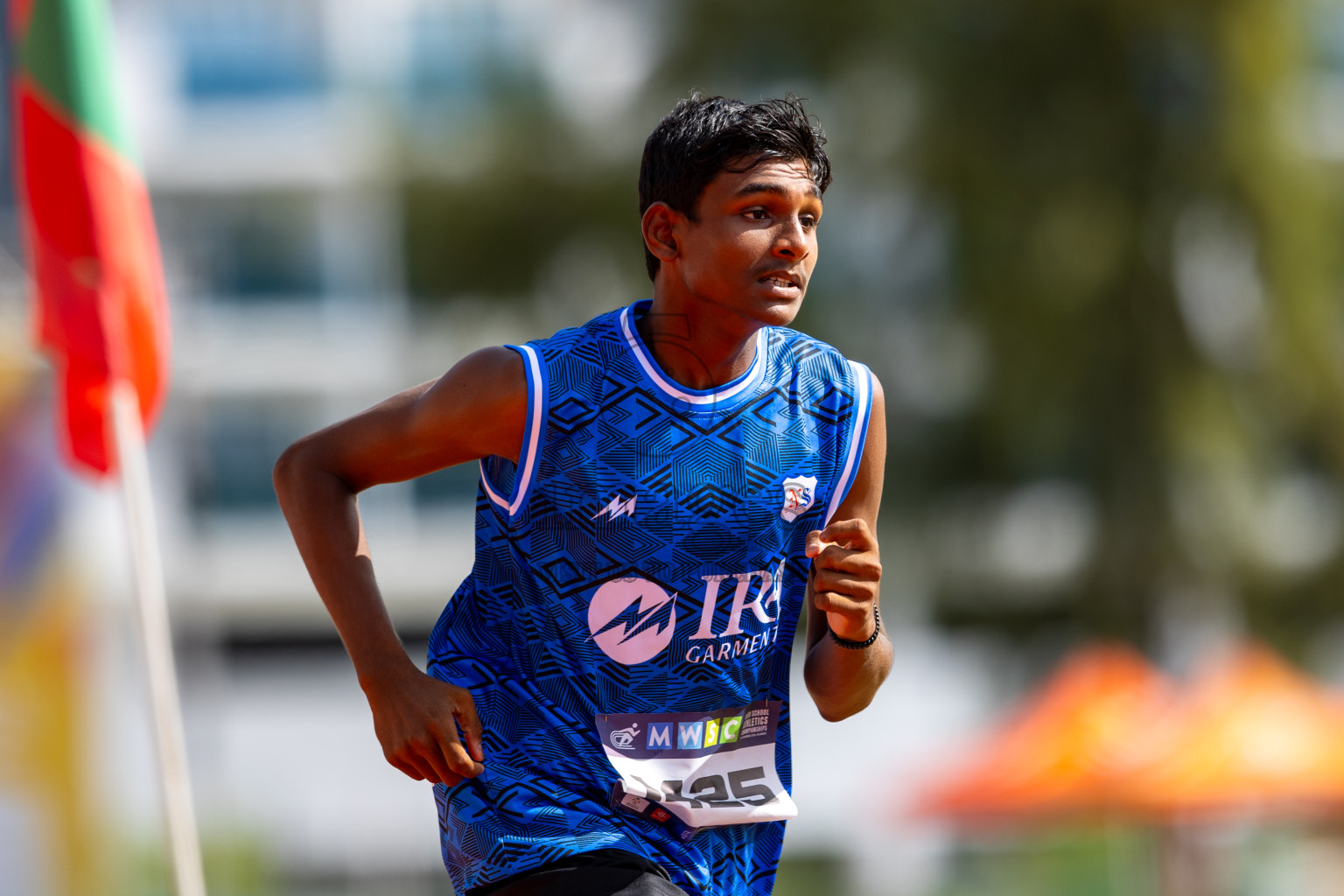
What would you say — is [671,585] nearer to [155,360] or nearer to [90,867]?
[155,360]

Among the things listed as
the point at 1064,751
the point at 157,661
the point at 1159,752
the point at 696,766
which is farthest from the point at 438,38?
the point at 696,766

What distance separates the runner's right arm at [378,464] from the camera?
9.10 ft

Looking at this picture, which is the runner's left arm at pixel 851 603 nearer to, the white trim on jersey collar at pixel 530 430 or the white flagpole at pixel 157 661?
the white trim on jersey collar at pixel 530 430

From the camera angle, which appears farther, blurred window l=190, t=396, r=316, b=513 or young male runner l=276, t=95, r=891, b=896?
blurred window l=190, t=396, r=316, b=513

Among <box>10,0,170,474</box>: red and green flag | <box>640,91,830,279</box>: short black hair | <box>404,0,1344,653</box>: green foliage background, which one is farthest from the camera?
<box>404,0,1344,653</box>: green foliage background

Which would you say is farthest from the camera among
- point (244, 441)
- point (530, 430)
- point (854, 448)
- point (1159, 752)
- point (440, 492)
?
point (440, 492)

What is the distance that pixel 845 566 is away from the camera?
268 cm

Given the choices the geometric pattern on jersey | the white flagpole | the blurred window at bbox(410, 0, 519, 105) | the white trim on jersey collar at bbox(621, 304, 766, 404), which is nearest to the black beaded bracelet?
the geometric pattern on jersey

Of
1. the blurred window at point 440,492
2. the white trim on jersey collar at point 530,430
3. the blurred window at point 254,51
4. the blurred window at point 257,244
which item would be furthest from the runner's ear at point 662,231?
the blurred window at point 254,51

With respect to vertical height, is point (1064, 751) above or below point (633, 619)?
below

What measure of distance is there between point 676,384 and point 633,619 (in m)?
0.42

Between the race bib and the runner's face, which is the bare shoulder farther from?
the race bib

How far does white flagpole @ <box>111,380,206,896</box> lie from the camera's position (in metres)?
4.39

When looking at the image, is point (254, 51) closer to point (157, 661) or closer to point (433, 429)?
point (157, 661)
